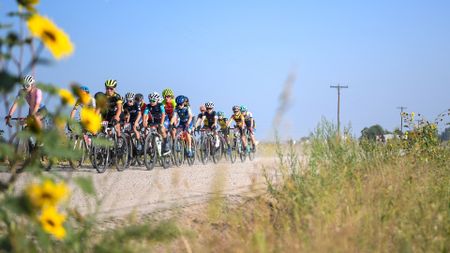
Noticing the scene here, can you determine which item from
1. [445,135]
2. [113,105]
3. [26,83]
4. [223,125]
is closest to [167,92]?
[113,105]

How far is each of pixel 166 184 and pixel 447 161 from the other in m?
4.77

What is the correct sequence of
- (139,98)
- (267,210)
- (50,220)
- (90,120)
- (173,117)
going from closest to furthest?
1. (50,220)
2. (90,120)
3. (267,210)
4. (139,98)
5. (173,117)

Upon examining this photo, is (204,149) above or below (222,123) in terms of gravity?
below

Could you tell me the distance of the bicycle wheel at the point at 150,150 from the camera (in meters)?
14.7

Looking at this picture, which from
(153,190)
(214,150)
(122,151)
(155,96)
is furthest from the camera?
(214,150)

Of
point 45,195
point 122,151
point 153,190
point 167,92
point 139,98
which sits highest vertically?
point 167,92

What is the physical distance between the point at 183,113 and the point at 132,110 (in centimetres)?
254

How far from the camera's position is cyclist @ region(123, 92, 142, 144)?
14742mm

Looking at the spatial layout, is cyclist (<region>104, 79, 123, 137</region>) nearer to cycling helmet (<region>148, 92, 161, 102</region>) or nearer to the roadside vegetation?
cycling helmet (<region>148, 92, 161, 102</region>)

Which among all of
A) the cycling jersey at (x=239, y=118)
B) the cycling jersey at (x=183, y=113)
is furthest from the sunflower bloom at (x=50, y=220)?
the cycling jersey at (x=239, y=118)

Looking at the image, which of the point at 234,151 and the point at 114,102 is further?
the point at 234,151

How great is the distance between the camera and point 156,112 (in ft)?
51.3

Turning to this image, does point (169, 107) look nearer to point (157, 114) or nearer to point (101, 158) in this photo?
point (157, 114)

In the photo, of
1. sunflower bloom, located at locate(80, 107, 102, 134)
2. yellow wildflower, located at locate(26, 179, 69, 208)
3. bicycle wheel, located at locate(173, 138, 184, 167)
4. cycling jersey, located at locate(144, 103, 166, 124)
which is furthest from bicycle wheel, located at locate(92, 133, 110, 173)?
yellow wildflower, located at locate(26, 179, 69, 208)
